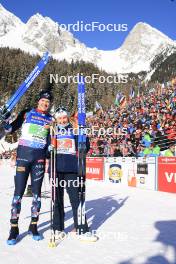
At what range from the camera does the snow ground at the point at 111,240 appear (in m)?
4.70

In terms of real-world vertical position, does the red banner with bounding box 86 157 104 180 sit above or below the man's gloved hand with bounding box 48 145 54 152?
below

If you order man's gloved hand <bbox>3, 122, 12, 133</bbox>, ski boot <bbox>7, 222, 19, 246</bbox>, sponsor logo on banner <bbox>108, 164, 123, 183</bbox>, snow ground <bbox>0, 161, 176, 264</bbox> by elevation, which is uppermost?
man's gloved hand <bbox>3, 122, 12, 133</bbox>

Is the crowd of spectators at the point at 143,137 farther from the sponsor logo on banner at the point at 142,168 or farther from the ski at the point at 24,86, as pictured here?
the ski at the point at 24,86

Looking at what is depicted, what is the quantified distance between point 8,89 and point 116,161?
95859 millimetres

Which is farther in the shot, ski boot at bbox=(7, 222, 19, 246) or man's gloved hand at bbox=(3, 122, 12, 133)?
man's gloved hand at bbox=(3, 122, 12, 133)

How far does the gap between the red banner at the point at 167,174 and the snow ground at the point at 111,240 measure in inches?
134

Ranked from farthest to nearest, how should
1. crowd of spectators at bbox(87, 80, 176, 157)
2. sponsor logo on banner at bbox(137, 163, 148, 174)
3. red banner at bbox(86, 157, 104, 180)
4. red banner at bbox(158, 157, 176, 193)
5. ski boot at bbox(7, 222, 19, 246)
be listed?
1. red banner at bbox(86, 157, 104, 180)
2. crowd of spectators at bbox(87, 80, 176, 157)
3. sponsor logo on banner at bbox(137, 163, 148, 174)
4. red banner at bbox(158, 157, 176, 193)
5. ski boot at bbox(7, 222, 19, 246)

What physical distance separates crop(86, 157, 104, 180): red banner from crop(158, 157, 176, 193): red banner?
562 cm

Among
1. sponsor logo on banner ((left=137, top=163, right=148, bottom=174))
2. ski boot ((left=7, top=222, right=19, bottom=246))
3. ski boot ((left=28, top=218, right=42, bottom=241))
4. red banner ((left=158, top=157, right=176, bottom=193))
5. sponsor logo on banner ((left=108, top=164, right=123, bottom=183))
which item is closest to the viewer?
ski boot ((left=7, top=222, right=19, bottom=246))

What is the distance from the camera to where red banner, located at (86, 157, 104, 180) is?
19214mm

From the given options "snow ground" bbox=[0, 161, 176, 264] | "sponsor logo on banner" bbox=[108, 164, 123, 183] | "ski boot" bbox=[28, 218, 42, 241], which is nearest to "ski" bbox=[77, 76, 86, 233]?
"snow ground" bbox=[0, 161, 176, 264]

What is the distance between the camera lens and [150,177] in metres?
14.4

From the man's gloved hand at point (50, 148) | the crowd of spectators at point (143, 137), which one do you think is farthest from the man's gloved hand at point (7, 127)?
the crowd of spectators at point (143, 137)

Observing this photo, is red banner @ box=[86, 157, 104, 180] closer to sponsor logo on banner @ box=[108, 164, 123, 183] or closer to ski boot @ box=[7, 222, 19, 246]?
sponsor logo on banner @ box=[108, 164, 123, 183]
